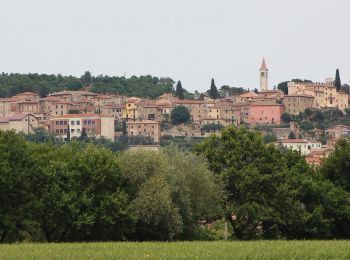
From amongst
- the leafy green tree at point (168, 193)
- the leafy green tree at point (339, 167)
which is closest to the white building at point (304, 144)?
the leafy green tree at point (339, 167)

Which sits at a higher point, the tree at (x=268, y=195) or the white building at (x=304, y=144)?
the tree at (x=268, y=195)

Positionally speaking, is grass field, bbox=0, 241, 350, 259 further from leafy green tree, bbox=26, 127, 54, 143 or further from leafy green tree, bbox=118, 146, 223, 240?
leafy green tree, bbox=26, 127, 54, 143

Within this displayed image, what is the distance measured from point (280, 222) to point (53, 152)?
830cm

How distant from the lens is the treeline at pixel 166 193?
34.0 m

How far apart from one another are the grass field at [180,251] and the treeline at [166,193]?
6.54 metres

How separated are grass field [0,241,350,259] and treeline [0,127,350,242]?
6.54m

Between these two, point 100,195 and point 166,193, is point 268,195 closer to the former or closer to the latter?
point 166,193

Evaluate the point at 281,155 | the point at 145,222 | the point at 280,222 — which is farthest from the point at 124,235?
the point at 281,155

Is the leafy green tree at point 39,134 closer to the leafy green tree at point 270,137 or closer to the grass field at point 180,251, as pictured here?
the leafy green tree at point 270,137

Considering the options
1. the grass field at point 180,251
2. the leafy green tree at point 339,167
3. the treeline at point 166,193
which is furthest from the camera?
the leafy green tree at point 339,167

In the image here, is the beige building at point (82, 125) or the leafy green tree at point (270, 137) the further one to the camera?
the beige building at point (82, 125)

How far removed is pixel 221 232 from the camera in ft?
148

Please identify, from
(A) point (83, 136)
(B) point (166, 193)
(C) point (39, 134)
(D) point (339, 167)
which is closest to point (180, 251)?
(B) point (166, 193)

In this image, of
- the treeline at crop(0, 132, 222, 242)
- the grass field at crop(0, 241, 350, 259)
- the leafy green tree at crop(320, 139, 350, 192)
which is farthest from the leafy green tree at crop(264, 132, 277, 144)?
the grass field at crop(0, 241, 350, 259)
